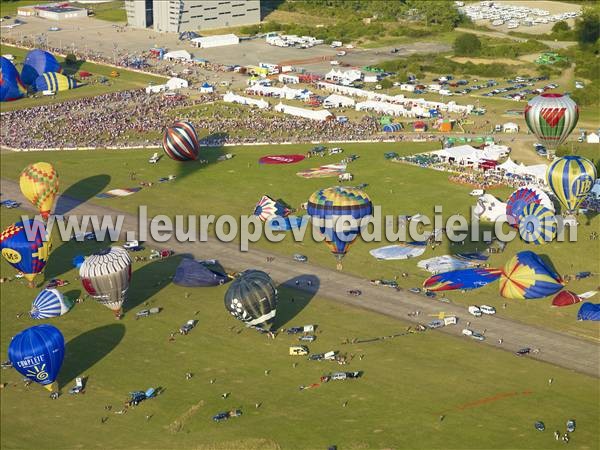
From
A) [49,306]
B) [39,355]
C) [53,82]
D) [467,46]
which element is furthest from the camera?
[467,46]

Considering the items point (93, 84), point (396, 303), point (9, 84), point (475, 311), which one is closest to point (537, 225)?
point (475, 311)

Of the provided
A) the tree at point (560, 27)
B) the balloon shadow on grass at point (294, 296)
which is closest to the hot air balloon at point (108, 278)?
the balloon shadow on grass at point (294, 296)

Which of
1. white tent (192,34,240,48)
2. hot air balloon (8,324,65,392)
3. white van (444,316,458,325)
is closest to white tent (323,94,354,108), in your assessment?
white tent (192,34,240,48)

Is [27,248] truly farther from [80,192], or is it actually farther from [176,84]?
[176,84]

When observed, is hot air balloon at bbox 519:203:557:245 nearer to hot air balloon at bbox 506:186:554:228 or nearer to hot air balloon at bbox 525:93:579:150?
hot air balloon at bbox 506:186:554:228

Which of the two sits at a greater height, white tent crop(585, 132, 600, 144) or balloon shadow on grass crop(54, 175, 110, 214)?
white tent crop(585, 132, 600, 144)

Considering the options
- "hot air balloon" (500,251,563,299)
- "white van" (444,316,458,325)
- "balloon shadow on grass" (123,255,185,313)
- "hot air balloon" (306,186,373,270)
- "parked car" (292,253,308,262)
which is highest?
"hot air balloon" (306,186,373,270)
